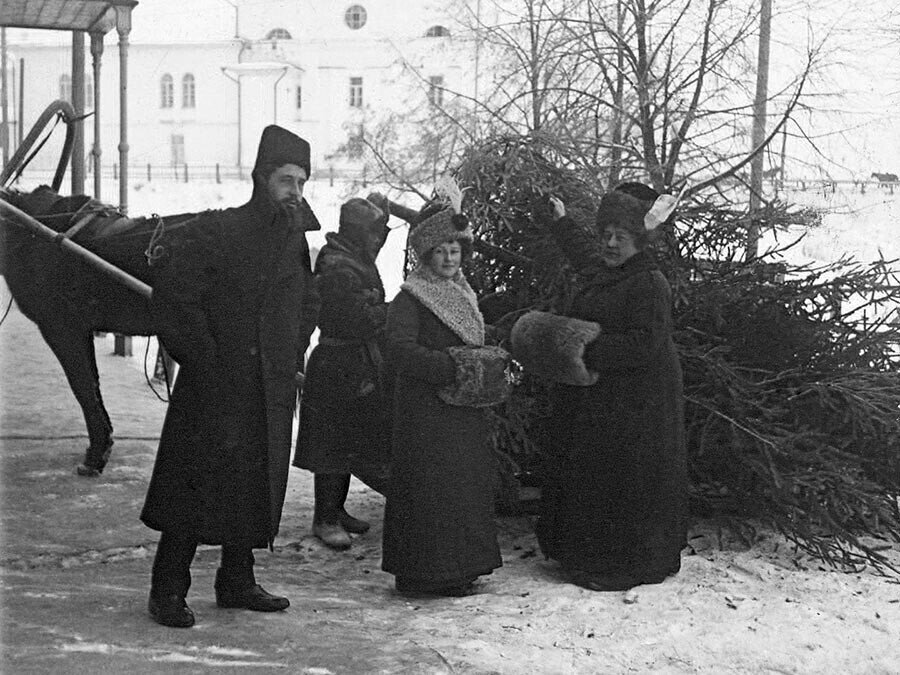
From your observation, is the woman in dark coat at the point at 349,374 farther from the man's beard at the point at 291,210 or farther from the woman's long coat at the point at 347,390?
the man's beard at the point at 291,210

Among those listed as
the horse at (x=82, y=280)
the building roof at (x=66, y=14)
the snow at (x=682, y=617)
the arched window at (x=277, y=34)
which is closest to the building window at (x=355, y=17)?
the arched window at (x=277, y=34)

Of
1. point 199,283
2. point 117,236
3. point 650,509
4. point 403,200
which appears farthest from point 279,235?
point 403,200

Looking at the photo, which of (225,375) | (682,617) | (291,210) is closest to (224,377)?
(225,375)

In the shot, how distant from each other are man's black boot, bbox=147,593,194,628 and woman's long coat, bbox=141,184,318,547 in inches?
10.2

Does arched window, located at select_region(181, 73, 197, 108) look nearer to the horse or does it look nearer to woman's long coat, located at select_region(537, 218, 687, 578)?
the horse

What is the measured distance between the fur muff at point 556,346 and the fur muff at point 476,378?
29cm

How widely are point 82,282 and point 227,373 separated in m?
3.22

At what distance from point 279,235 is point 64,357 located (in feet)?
10.5

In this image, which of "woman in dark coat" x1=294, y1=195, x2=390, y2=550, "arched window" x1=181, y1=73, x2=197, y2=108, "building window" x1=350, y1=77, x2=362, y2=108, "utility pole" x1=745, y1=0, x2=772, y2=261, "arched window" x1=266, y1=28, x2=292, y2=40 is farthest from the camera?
"building window" x1=350, y1=77, x2=362, y2=108

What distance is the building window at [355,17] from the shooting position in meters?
10.5

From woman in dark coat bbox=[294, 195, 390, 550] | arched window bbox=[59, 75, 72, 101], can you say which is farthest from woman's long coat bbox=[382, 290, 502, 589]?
arched window bbox=[59, 75, 72, 101]

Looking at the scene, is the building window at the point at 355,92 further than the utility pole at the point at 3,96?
Yes

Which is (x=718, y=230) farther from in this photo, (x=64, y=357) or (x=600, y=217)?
(x=64, y=357)

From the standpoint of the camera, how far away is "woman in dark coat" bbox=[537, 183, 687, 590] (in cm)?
491
